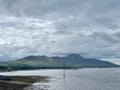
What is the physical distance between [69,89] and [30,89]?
24681 mm

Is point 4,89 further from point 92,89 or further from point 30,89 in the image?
point 92,89

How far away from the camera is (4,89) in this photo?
116 meters

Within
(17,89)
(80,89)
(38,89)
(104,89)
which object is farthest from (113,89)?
(17,89)

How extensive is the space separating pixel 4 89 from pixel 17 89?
721 cm

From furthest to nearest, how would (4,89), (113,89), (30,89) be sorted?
(113,89) < (30,89) < (4,89)

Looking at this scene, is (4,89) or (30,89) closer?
(4,89)

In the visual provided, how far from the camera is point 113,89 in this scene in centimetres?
13288

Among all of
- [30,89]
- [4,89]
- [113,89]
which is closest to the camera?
[4,89]

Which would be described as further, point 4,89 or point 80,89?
point 80,89

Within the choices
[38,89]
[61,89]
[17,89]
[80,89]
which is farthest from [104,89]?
[17,89]

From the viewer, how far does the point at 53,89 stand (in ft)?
440

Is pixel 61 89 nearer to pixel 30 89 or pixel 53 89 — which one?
pixel 53 89

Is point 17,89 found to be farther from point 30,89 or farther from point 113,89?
point 113,89

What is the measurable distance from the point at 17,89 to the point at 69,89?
32.1 meters
